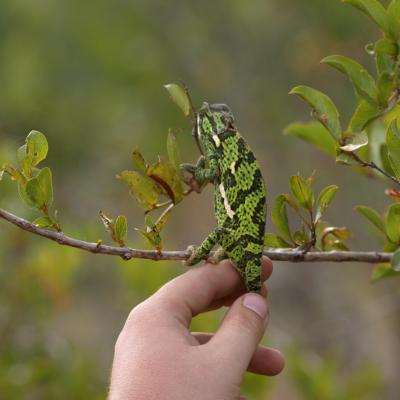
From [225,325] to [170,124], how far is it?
4.71 m

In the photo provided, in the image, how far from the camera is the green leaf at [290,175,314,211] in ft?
6.13

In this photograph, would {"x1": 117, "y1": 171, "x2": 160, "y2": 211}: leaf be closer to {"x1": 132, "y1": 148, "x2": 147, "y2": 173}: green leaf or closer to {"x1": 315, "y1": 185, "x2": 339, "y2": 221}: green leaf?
{"x1": 132, "y1": 148, "x2": 147, "y2": 173}: green leaf

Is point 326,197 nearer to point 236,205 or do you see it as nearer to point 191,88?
point 236,205

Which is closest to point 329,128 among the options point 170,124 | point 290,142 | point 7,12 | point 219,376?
point 219,376

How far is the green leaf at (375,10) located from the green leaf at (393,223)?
0.45m

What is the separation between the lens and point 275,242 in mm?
2023

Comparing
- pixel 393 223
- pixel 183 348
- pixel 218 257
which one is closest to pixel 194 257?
pixel 218 257

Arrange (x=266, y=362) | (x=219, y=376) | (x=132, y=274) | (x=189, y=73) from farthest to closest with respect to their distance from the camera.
→ 1. (x=189, y=73)
2. (x=132, y=274)
3. (x=266, y=362)
4. (x=219, y=376)

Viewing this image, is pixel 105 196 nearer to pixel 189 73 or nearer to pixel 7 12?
pixel 189 73

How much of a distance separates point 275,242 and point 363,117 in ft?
1.36

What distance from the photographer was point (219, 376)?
5.37ft

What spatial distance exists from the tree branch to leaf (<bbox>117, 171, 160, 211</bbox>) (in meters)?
0.14

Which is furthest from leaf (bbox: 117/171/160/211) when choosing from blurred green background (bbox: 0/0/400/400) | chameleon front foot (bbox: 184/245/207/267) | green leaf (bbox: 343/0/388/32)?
blurred green background (bbox: 0/0/400/400)

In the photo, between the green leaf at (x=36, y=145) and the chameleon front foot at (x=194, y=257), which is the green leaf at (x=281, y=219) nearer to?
the chameleon front foot at (x=194, y=257)
